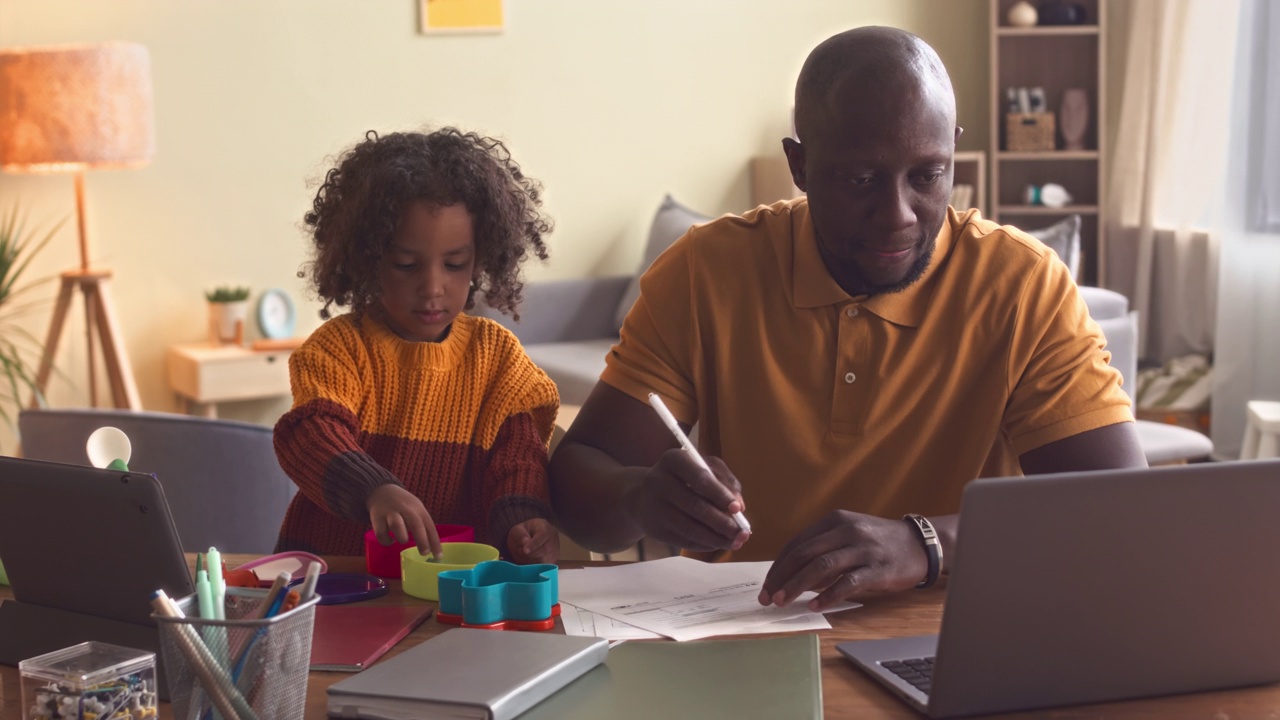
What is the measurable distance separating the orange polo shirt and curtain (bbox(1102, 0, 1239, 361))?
11.0ft

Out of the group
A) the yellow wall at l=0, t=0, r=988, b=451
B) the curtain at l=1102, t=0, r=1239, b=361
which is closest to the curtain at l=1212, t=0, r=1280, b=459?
the curtain at l=1102, t=0, r=1239, b=361

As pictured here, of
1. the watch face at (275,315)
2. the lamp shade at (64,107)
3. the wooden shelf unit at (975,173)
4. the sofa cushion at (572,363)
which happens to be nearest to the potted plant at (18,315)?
the lamp shade at (64,107)

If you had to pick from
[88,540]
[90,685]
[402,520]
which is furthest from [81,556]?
[402,520]

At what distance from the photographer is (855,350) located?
4.91 ft

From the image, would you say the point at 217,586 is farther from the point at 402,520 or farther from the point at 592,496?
the point at 592,496

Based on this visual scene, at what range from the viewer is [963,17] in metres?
5.55

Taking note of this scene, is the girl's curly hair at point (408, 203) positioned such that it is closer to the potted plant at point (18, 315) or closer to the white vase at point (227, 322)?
the white vase at point (227, 322)

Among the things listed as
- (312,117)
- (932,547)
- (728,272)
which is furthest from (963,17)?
(932,547)

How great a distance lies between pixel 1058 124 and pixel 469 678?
16.0 ft

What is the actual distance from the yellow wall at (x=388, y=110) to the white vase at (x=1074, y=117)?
1.48 ft

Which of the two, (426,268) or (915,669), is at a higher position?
(426,268)

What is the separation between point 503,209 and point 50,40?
3258mm

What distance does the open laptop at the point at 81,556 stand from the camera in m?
0.99

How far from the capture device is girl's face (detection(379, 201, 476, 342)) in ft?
5.11
